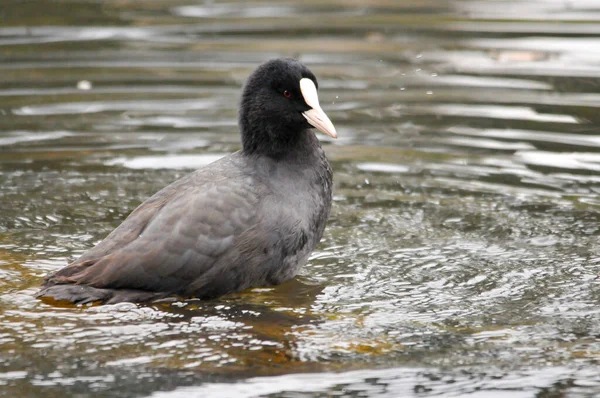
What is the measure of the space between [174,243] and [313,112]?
106cm

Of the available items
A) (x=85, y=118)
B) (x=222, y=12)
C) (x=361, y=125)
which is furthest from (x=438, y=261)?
(x=222, y=12)

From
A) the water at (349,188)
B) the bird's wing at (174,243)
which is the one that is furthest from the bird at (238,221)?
the water at (349,188)

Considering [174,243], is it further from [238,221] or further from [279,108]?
[279,108]

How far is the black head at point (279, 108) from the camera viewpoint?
18.7 feet

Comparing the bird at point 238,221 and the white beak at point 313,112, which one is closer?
the bird at point 238,221

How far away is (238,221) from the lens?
5.36 m

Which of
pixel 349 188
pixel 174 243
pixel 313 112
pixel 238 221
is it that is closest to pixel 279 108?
pixel 313 112

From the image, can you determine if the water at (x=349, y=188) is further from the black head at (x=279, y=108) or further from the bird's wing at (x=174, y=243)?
the black head at (x=279, y=108)

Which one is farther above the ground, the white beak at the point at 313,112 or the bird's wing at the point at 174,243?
the white beak at the point at 313,112

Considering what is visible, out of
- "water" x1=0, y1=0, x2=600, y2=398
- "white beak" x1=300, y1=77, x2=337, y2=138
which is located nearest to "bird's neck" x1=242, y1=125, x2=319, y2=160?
"white beak" x1=300, y1=77, x2=337, y2=138

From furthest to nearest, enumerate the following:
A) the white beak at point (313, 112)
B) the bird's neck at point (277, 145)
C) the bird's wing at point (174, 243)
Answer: the bird's neck at point (277, 145) < the white beak at point (313, 112) < the bird's wing at point (174, 243)

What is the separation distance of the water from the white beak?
782 mm

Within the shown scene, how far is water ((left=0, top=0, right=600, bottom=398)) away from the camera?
15.2ft

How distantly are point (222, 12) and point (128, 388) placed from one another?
323 inches
